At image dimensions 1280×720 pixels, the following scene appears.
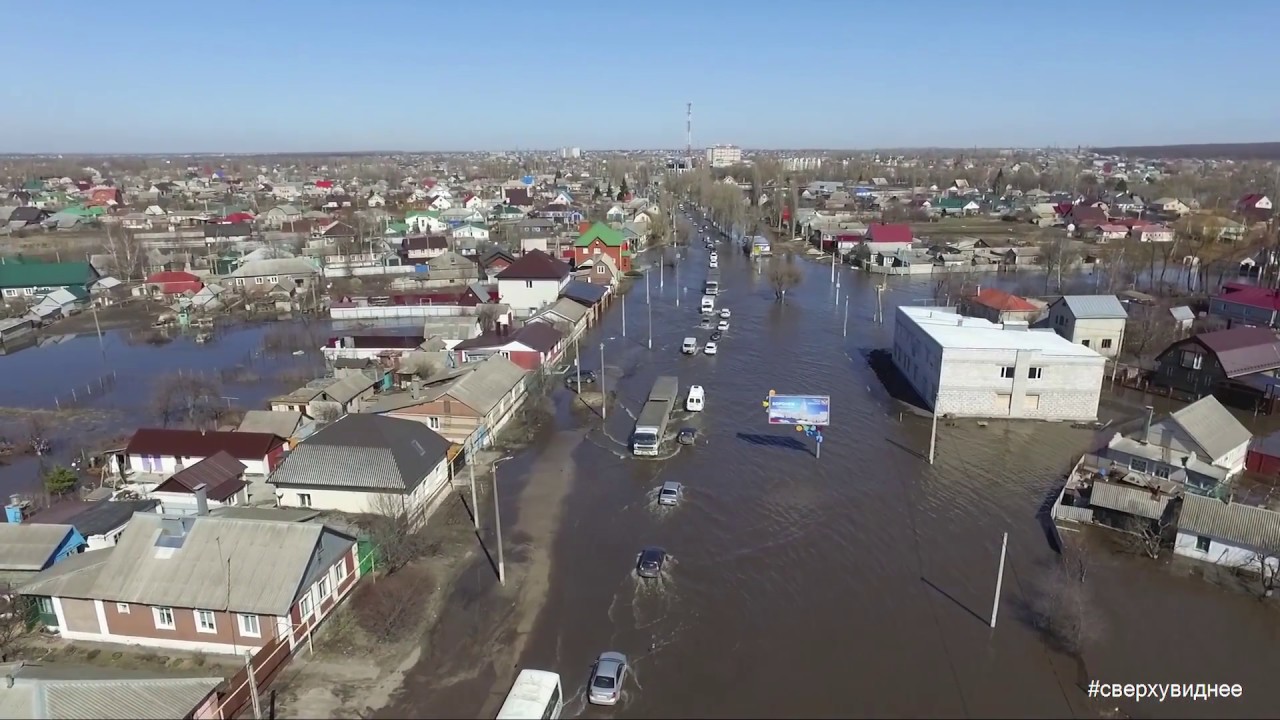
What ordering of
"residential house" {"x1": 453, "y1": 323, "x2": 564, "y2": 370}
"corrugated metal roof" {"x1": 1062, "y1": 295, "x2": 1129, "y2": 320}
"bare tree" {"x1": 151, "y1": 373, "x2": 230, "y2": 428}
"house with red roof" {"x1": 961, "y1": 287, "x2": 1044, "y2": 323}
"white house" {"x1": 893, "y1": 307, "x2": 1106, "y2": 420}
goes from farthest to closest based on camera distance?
"house with red roof" {"x1": 961, "y1": 287, "x2": 1044, "y2": 323}, "corrugated metal roof" {"x1": 1062, "y1": 295, "x2": 1129, "y2": 320}, "residential house" {"x1": 453, "y1": 323, "x2": 564, "y2": 370}, "bare tree" {"x1": 151, "y1": 373, "x2": 230, "y2": 428}, "white house" {"x1": 893, "y1": 307, "x2": 1106, "y2": 420}

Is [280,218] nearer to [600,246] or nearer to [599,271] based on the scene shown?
[600,246]

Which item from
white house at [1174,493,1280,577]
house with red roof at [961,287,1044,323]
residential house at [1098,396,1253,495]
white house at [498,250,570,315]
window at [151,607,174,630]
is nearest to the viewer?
window at [151,607,174,630]

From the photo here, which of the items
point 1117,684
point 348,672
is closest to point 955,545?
point 1117,684

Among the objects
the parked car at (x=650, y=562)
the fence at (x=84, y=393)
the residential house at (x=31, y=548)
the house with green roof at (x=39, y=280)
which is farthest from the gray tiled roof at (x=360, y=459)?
the house with green roof at (x=39, y=280)

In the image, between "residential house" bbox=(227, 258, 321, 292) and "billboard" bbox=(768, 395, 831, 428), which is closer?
"billboard" bbox=(768, 395, 831, 428)

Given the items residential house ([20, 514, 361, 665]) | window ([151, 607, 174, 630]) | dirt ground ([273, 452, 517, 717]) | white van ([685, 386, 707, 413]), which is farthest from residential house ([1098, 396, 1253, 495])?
window ([151, 607, 174, 630])

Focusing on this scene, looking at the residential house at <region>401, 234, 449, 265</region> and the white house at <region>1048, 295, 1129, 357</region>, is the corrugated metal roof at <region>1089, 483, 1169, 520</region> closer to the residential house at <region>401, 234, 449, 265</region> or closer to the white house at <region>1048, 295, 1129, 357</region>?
the white house at <region>1048, 295, 1129, 357</region>

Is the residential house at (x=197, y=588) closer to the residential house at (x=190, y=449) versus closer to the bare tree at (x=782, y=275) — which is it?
the residential house at (x=190, y=449)

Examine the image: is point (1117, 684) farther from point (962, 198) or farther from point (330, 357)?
point (962, 198)

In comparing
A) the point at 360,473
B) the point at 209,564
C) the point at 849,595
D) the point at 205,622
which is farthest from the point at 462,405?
the point at 849,595
